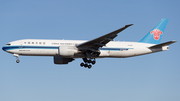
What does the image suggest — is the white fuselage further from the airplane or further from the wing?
the wing

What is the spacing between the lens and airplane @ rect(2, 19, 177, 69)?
36.2 meters

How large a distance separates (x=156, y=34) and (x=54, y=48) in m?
15.3

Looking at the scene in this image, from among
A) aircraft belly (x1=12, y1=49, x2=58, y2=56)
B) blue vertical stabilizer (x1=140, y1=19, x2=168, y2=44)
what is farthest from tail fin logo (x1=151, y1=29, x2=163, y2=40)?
aircraft belly (x1=12, y1=49, x2=58, y2=56)

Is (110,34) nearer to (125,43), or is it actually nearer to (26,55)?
(125,43)

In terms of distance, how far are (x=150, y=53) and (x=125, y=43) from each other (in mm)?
3987

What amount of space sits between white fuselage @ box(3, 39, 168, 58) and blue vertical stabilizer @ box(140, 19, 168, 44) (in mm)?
2444

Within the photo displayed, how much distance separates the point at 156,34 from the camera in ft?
137

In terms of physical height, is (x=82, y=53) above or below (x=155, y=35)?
below

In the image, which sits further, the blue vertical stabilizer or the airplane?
the blue vertical stabilizer

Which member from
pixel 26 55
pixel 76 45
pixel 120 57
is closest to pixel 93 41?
pixel 76 45

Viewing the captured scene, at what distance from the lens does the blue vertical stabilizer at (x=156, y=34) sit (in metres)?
41.1

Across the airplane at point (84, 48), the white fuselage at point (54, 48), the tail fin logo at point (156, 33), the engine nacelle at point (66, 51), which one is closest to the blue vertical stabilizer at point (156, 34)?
the tail fin logo at point (156, 33)

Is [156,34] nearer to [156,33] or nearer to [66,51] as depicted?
[156,33]

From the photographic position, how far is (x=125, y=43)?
39.2 m
